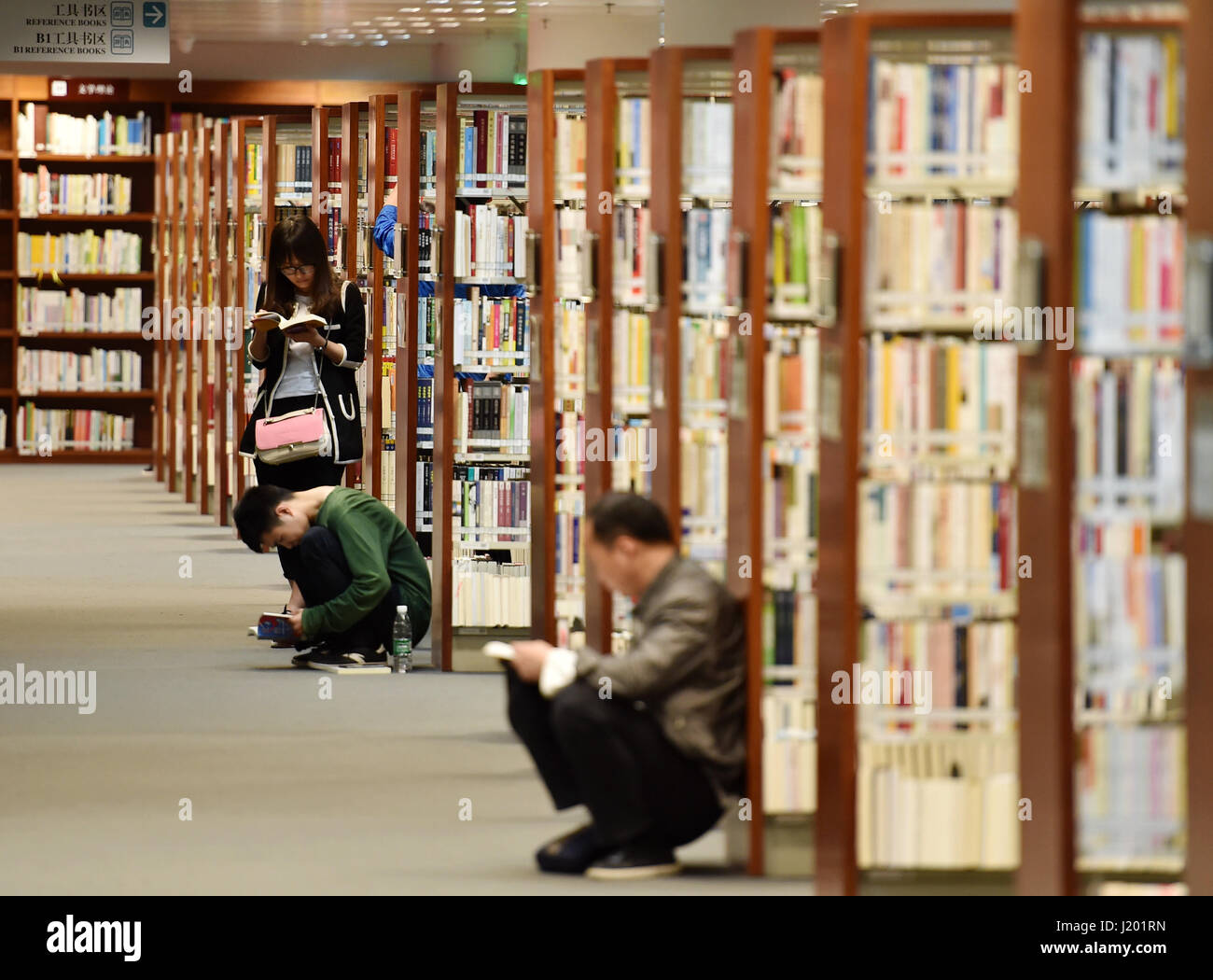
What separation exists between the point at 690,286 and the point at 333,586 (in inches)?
108

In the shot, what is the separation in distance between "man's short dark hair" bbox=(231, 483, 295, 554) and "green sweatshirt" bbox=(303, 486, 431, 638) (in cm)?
19

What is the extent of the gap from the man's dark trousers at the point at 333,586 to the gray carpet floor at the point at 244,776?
7.8 inches

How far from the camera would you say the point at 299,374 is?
890 cm

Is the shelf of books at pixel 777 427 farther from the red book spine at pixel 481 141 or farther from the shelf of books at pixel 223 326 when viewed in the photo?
the shelf of books at pixel 223 326

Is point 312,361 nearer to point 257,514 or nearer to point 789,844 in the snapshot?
point 257,514

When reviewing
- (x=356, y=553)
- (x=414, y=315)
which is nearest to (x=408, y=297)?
(x=414, y=315)

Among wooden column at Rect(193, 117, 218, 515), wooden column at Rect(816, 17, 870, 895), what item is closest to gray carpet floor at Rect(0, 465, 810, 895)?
wooden column at Rect(816, 17, 870, 895)

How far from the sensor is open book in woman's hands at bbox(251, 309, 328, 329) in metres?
8.65

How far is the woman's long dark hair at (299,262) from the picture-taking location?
28.5 feet

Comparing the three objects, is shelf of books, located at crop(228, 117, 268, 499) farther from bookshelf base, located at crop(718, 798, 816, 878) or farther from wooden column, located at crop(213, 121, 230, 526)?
bookshelf base, located at crop(718, 798, 816, 878)

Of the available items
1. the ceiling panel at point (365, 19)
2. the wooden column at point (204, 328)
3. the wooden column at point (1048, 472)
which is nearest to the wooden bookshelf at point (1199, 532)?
the wooden column at point (1048, 472)
